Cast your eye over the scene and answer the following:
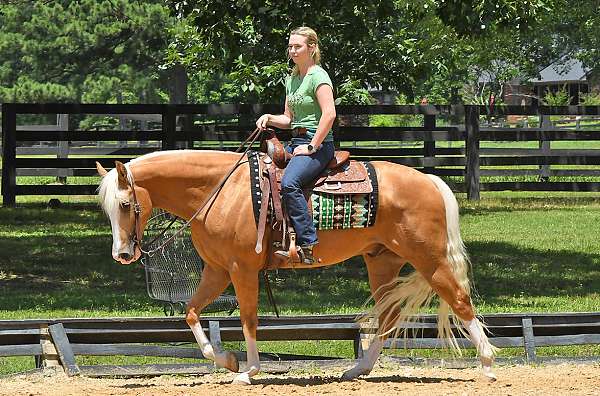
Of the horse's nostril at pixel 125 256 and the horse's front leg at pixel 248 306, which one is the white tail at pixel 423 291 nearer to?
the horse's front leg at pixel 248 306

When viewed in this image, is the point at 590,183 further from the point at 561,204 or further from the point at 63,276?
the point at 63,276

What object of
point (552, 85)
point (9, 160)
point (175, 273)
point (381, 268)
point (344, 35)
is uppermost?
point (552, 85)

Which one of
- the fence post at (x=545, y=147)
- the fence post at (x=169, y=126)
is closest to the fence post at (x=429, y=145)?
the fence post at (x=545, y=147)

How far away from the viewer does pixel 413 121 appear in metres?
48.1

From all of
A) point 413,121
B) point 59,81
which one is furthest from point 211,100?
point 413,121

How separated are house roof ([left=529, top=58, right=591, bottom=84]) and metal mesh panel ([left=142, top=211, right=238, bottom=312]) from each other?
58.0 metres

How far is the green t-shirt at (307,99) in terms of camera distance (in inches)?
305

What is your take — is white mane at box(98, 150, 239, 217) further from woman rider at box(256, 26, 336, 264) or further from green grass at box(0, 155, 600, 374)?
green grass at box(0, 155, 600, 374)

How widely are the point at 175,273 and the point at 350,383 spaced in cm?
246

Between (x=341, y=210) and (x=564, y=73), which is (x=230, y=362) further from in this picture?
(x=564, y=73)

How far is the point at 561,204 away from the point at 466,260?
14817mm

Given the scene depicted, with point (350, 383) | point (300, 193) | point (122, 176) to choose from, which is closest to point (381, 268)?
point (350, 383)

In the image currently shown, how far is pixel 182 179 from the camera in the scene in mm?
7832

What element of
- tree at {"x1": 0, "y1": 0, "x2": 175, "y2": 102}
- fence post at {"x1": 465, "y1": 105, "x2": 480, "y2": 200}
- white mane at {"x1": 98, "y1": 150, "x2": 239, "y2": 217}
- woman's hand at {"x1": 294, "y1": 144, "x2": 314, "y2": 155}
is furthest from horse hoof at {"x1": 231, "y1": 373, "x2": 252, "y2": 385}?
tree at {"x1": 0, "y1": 0, "x2": 175, "y2": 102}
